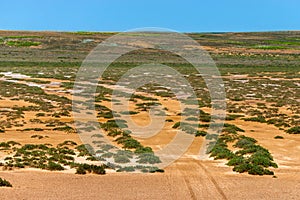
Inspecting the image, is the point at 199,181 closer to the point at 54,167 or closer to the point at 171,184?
the point at 171,184

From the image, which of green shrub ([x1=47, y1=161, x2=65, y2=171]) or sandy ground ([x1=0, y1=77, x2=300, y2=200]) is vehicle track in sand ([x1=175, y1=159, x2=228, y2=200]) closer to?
sandy ground ([x1=0, y1=77, x2=300, y2=200])

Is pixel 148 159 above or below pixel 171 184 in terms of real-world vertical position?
above

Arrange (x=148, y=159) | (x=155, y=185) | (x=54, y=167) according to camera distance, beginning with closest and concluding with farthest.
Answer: (x=155, y=185) → (x=54, y=167) → (x=148, y=159)

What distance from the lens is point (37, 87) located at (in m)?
59.4

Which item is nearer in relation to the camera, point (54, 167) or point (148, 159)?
point (54, 167)

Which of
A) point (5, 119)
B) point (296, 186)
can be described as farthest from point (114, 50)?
point (296, 186)

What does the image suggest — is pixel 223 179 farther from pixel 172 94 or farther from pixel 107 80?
pixel 107 80

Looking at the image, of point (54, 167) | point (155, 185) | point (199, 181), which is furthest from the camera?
point (54, 167)

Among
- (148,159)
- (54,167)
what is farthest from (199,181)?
(54,167)

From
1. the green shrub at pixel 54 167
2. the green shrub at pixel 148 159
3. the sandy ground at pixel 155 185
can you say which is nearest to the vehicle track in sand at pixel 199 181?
the sandy ground at pixel 155 185

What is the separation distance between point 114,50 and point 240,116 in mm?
105587

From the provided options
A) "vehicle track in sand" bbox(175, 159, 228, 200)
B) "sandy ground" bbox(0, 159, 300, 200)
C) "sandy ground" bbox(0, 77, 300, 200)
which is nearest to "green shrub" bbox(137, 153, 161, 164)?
"sandy ground" bbox(0, 77, 300, 200)

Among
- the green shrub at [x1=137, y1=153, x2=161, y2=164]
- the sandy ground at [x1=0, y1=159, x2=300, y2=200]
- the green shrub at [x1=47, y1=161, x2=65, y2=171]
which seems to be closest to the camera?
the sandy ground at [x1=0, y1=159, x2=300, y2=200]

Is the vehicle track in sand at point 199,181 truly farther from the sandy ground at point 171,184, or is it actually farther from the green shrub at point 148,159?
the green shrub at point 148,159
